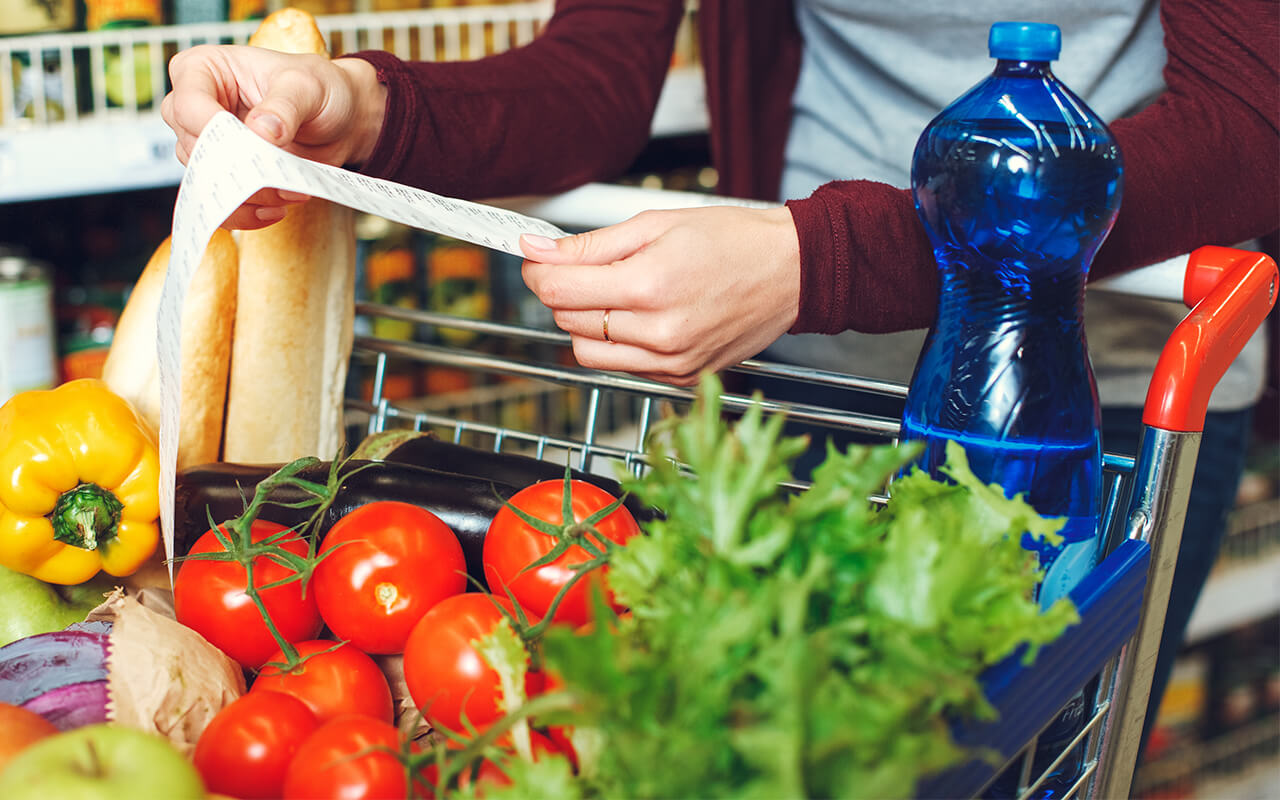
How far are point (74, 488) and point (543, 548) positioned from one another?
1.11ft

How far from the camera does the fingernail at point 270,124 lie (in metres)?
0.63

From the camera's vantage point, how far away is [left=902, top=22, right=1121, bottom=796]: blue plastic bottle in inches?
23.1

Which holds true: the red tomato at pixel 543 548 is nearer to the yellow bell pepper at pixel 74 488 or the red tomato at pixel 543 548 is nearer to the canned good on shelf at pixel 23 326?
the yellow bell pepper at pixel 74 488

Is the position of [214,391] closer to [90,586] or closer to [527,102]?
[90,586]

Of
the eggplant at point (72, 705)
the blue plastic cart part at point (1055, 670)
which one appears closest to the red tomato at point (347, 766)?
the eggplant at point (72, 705)

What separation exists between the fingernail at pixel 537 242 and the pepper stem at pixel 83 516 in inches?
13.2

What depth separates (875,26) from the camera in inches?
38.4

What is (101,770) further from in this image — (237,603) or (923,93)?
(923,93)

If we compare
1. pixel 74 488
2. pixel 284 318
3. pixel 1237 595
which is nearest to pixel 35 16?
pixel 284 318

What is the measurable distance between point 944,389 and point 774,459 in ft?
0.78

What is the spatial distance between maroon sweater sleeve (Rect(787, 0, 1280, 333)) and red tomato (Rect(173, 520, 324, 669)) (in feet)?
1.16

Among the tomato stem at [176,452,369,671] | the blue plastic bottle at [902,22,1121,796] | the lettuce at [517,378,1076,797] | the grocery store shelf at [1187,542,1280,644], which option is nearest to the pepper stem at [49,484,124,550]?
the tomato stem at [176,452,369,671]

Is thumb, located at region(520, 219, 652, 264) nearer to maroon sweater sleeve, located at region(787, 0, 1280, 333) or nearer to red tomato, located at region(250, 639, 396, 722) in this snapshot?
maroon sweater sleeve, located at region(787, 0, 1280, 333)

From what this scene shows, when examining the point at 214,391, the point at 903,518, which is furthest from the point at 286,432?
the point at 903,518
